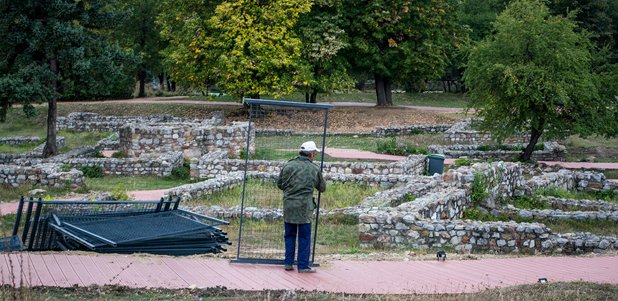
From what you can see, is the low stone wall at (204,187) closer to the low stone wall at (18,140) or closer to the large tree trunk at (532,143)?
the large tree trunk at (532,143)

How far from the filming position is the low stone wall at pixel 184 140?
30344mm

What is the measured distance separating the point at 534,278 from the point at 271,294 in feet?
13.2

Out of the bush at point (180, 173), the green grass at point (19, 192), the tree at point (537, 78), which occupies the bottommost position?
the green grass at point (19, 192)

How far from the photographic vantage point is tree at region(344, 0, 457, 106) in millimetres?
44500

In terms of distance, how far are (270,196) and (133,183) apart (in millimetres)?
7922

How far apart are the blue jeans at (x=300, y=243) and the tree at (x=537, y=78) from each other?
1844 cm

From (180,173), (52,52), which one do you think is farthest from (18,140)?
(180,173)

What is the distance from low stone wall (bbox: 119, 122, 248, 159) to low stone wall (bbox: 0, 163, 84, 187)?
7.05 metres

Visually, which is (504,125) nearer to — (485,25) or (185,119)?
(185,119)

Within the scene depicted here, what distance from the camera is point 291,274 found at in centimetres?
1083

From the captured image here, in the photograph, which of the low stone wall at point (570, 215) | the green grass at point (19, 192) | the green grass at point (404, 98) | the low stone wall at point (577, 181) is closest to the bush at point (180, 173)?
the green grass at point (19, 192)

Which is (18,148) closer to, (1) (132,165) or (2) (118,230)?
(1) (132,165)

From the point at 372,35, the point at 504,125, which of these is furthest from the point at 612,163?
the point at 372,35

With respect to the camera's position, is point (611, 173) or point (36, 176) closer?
point (36, 176)
